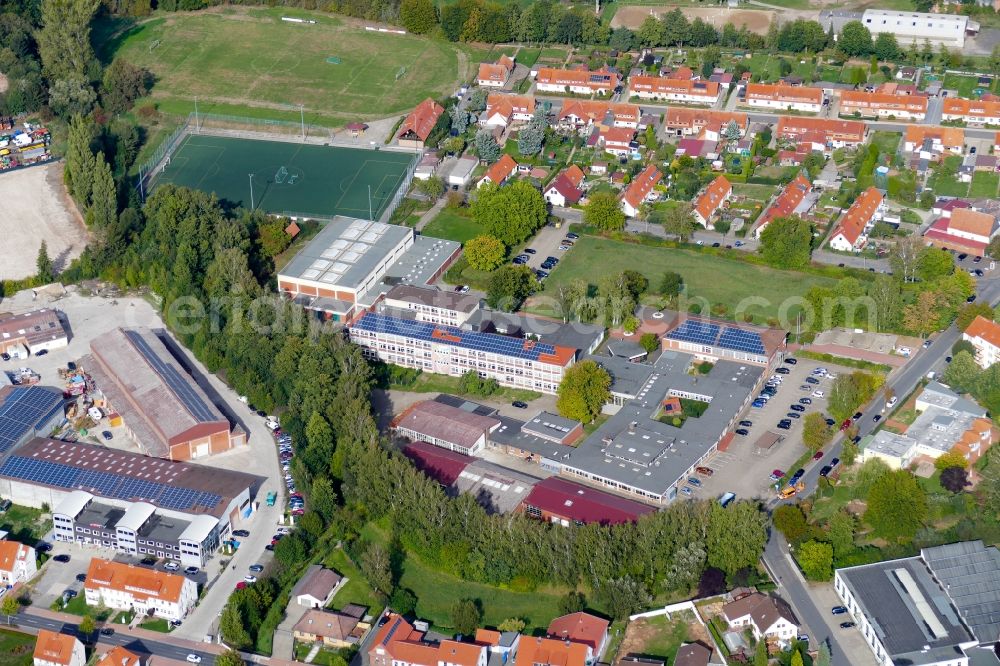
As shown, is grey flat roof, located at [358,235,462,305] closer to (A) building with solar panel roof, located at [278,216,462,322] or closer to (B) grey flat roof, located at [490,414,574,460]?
(A) building with solar panel roof, located at [278,216,462,322]

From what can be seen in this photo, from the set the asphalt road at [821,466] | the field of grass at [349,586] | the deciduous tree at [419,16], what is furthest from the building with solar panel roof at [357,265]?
the deciduous tree at [419,16]

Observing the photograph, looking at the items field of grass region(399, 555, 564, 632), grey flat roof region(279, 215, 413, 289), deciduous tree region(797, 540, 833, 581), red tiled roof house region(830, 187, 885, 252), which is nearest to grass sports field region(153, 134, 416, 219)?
grey flat roof region(279, 215, 413, 289)

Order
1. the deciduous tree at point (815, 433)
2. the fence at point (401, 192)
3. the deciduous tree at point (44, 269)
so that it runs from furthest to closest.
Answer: the fence at point (401, 192) → the deciduous tree at point (44, 269) → the deciduous tree at point (815, 433)

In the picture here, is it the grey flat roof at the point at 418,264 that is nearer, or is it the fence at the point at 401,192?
the grey flat roof at the point at 418,264

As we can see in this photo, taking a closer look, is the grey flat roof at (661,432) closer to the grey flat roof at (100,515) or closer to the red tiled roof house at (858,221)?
the red tiled roof house at (858,221)

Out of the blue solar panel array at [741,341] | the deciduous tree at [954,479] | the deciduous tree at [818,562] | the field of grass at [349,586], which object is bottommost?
the field of grass at [349,586]

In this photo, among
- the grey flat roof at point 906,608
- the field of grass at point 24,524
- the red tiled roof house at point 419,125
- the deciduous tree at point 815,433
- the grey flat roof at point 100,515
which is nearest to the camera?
the grey flat roof at point 906,608
